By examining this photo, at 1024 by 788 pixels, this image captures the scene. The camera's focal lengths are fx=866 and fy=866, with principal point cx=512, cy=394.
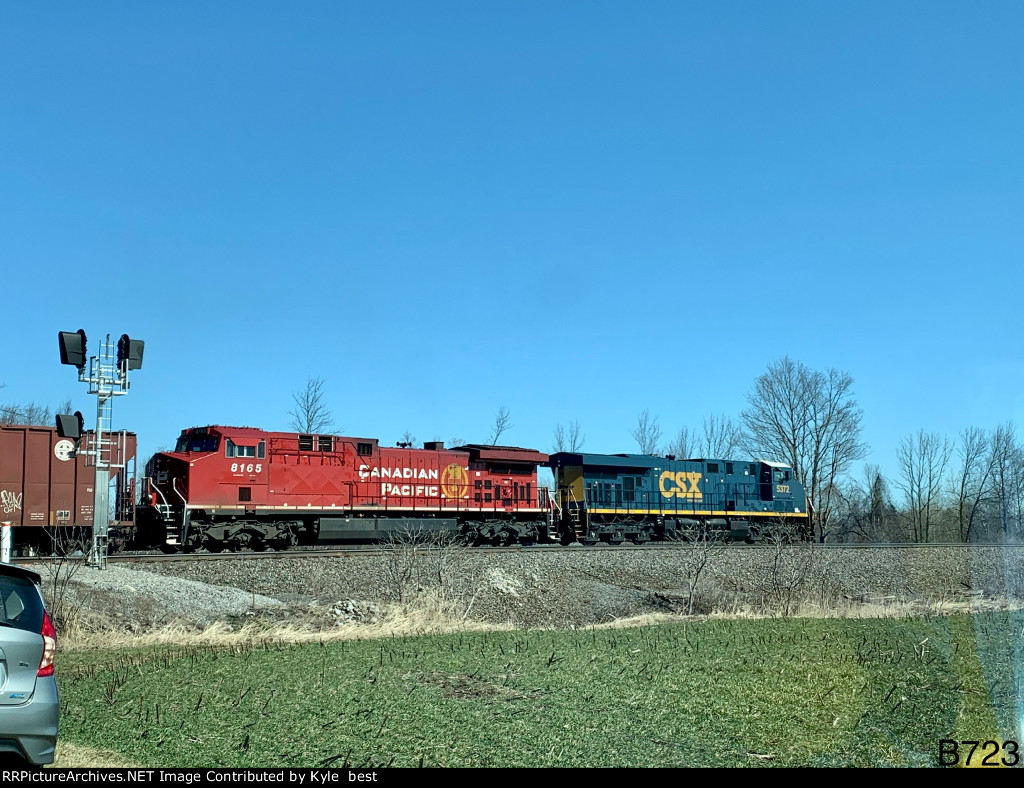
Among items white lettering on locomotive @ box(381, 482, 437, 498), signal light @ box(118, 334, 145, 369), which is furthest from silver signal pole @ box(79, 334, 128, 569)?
white lettering on locomotive @ box(381, 482, 437, 498)

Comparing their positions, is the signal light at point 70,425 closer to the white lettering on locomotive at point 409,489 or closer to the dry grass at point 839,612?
the dry grass at point 839,612

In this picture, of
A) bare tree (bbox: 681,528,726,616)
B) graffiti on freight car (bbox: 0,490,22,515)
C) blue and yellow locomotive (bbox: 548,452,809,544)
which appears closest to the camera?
bare tree (bbox: 681,528,726,616)

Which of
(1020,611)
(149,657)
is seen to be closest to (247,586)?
(149,657)

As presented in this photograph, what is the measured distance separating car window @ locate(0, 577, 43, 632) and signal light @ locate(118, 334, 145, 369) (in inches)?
509

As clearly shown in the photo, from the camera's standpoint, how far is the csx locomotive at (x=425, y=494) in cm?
2616

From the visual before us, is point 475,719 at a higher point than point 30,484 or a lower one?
lower

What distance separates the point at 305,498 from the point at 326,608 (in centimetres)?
1040

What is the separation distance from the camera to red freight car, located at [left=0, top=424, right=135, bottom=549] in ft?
75.2

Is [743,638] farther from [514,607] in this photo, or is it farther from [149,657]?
[514,607]

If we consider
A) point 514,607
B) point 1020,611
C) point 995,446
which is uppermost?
point 995,446

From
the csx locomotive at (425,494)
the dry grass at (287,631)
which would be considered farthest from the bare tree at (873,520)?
the dry grass at (287,631)

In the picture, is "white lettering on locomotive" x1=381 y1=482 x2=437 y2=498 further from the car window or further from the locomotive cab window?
the car window

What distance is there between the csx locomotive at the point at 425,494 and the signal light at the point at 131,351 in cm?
780

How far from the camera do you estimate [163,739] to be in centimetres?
672
